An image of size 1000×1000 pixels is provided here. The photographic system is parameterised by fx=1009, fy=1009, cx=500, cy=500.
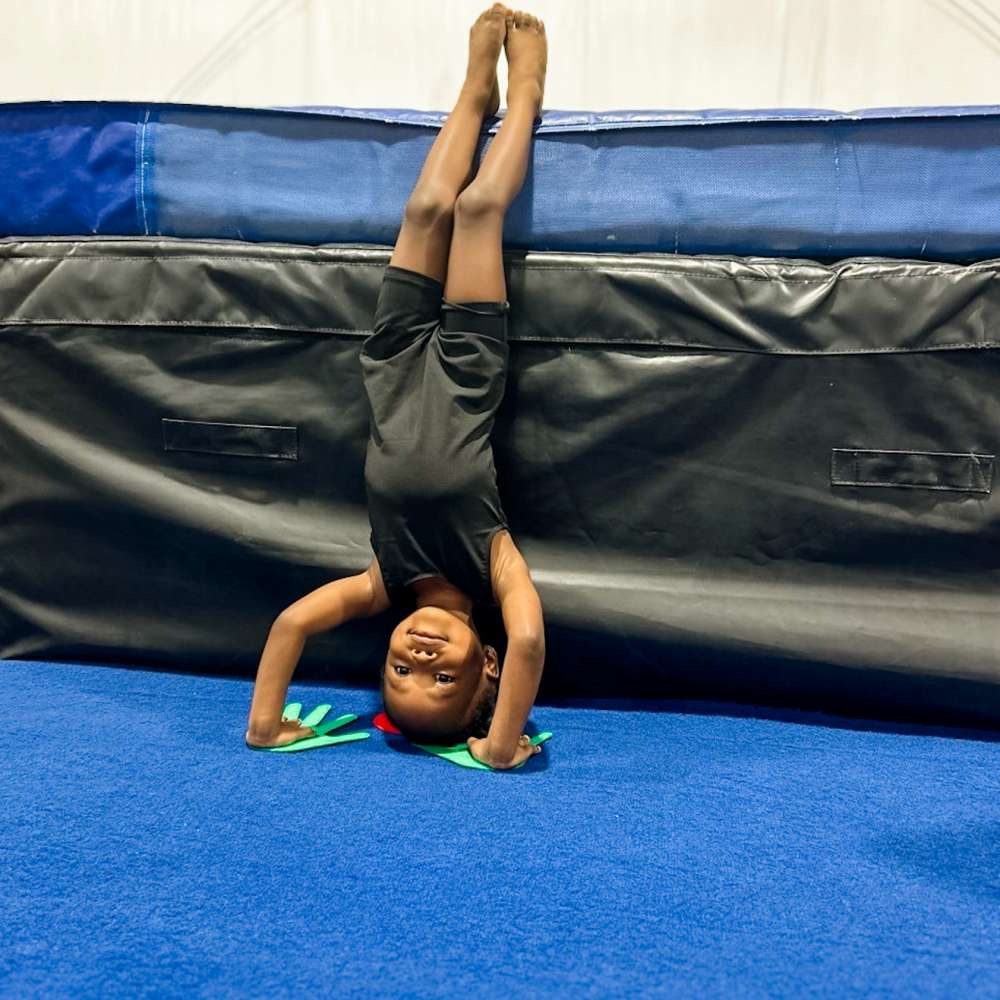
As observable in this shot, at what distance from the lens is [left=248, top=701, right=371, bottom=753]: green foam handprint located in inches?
72.2

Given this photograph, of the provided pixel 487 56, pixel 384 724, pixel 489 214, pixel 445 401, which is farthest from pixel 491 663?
pixel 487 56

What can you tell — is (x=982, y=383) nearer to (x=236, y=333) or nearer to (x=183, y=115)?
(x=236, y=333)

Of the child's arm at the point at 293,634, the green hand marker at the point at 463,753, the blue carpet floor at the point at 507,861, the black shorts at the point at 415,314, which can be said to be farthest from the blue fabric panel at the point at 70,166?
the green hand marker at the point at 463,753

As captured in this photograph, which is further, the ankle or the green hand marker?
the ankle

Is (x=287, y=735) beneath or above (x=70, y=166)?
beneath

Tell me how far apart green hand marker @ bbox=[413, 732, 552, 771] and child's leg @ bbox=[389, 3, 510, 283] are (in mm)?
911

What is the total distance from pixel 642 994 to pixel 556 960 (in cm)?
11

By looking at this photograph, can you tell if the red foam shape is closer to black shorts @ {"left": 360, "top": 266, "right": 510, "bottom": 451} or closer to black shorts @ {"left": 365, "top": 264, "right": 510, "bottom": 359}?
black shorts @ {"left": 360, "top": 266, "right": 510, "bottom": 451}

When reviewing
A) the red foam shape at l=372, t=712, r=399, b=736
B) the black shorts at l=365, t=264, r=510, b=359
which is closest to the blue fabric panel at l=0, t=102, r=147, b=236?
the black shorts at l=365, t=264, r=510, b=359

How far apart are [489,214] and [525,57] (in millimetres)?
412

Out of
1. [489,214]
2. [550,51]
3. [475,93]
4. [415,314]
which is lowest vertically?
[415,314]

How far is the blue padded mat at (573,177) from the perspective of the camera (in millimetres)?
1930

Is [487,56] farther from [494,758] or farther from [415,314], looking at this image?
[494,758]

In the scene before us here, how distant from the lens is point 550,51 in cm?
300
